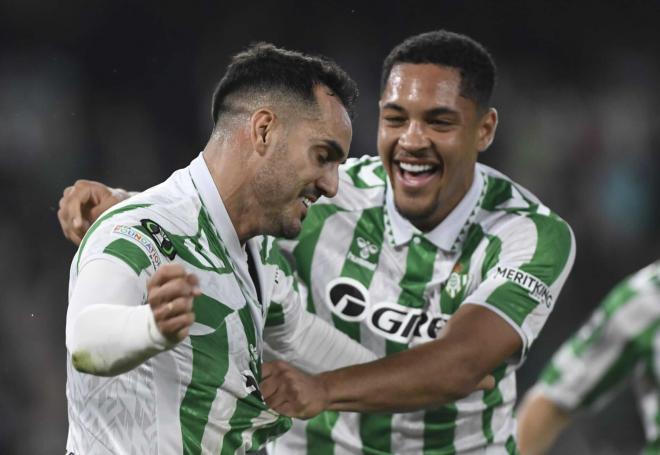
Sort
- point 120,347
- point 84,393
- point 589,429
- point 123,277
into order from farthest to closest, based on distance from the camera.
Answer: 1. point 589,429
2. point 84,393
3. point 123,277
4. point 120,347

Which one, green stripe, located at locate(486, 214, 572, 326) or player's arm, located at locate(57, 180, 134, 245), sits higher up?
player's arm, located at locate(57, 180, 134, 245)

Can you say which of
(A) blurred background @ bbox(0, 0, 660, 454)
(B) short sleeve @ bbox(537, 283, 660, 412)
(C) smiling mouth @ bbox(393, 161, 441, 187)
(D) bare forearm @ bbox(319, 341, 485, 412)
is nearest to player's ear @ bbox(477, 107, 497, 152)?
(C) smiling mouth @ bbox(393, 161, 441, 187)

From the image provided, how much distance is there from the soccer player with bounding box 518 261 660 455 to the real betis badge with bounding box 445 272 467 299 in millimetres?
1488

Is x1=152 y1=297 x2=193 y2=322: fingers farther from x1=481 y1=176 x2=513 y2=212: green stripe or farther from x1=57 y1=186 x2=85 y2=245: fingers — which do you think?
x1=481 y1=176 x2=513 y2=212: green stripe

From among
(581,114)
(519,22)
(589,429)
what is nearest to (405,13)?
(519,22)

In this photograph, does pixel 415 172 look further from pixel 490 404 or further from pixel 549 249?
pixel 490 404

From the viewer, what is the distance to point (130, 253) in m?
2.43

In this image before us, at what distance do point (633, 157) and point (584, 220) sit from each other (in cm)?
61

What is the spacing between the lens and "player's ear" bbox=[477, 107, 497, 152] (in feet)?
13.3

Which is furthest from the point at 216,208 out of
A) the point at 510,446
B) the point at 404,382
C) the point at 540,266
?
the point at 510,446

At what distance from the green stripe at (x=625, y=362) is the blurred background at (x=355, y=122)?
4409 millimetres

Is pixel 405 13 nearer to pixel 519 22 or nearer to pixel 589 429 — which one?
pixel 519 22

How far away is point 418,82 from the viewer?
386cm

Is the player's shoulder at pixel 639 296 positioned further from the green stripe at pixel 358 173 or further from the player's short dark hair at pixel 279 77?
the green stripe at pixel 358 173
